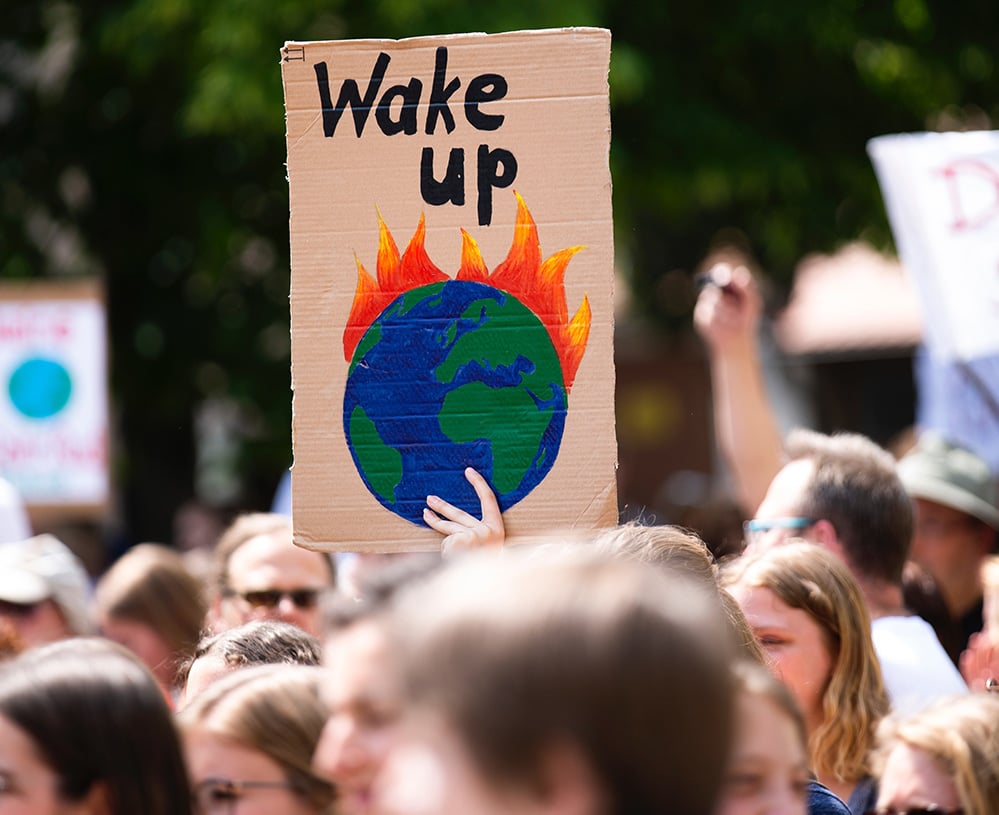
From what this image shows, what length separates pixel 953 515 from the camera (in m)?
5.10

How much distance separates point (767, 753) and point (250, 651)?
121 cm

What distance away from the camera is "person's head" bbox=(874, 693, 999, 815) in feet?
8.40

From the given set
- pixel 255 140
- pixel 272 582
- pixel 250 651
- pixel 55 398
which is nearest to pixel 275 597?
pixel 272 582

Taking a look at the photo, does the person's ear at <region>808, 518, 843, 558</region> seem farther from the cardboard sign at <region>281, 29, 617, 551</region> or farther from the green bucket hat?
the green bucket hat

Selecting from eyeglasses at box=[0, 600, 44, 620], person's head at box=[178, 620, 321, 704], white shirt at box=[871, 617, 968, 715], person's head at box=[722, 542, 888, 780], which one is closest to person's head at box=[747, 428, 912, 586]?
white shirt at box=[871, 617, 968, 715]

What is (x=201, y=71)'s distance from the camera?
8609mm

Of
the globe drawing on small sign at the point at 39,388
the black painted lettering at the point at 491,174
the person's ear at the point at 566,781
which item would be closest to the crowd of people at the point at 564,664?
the person's ear at the point at 566,781

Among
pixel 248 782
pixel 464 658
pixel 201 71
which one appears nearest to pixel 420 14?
pixel 201 71

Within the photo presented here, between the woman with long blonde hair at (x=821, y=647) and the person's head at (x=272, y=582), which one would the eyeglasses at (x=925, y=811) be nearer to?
the woman with long blonde hair at (x=821, y=647)

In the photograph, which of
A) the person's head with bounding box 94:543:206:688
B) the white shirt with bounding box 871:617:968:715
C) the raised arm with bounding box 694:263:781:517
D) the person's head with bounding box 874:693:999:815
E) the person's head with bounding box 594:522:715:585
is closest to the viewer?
the person's head with bounding box 874:693:999:815

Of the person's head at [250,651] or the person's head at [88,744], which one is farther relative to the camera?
the person's head at [250,651]

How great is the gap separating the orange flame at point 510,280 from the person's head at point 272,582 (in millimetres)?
1302

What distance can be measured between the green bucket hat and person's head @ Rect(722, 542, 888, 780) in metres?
1.86

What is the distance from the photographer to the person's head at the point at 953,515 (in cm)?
501
